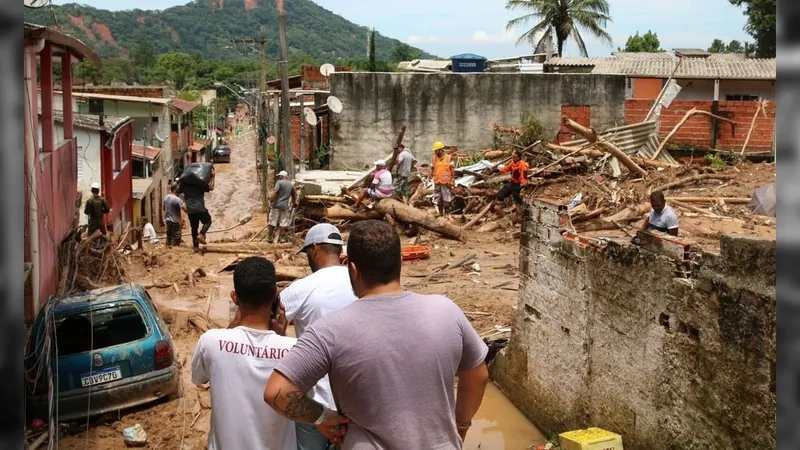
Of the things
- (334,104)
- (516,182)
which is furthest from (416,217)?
(334,104)

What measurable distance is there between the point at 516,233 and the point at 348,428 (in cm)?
1370

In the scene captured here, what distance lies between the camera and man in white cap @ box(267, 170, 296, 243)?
1677cm

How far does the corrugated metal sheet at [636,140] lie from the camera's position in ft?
64.6

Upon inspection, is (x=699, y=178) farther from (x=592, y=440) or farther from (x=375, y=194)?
(x=592, y=440)

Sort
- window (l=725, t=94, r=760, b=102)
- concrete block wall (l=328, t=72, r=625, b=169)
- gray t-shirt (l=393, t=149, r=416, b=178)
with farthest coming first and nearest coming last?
window (l=725, t=94, r=760, b=102), concrete block wall (l=328, t=72, r=625, b=169), gray t-shirt (l=393, t=149, r=416, b=178)

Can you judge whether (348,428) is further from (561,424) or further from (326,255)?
(561,424)

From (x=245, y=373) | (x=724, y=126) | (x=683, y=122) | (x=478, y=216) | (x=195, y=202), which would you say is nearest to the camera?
(x=245, y=373)

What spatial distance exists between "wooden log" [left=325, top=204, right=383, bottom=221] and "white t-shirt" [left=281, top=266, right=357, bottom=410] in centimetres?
1278

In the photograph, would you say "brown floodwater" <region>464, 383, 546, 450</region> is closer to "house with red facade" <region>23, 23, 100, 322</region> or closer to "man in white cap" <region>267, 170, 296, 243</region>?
"house with red facade" <region>23, 23, 100, 322</region>

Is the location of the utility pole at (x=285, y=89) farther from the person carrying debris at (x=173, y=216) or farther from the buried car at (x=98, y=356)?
the buried car at (x=98, y=356)

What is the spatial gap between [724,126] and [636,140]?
2352 mm

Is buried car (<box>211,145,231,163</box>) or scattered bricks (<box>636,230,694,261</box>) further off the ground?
scattered bricks (<box>636,230,694,261</box>)

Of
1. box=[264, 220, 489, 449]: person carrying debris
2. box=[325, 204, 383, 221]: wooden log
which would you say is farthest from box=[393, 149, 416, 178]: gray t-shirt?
box=[264, 220, 489, 449]: person carrying debris

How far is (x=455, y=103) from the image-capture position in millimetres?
23312
